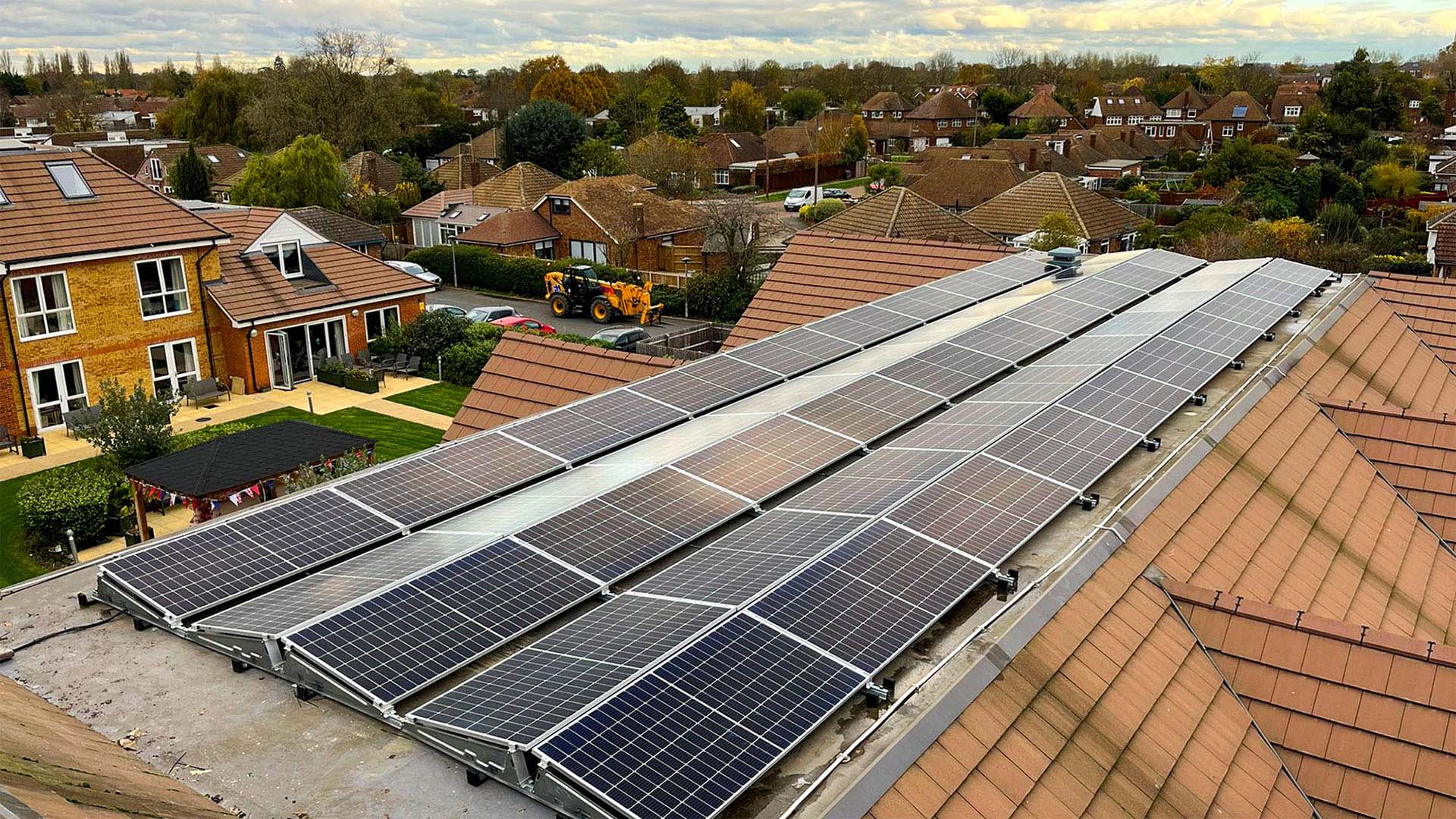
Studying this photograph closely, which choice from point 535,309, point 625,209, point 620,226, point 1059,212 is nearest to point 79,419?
point 535,309

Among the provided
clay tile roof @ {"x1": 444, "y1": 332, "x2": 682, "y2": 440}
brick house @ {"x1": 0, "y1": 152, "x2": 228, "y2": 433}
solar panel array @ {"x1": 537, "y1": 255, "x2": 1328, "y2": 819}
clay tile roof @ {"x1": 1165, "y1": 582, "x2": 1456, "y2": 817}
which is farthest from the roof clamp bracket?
brick house @ {"x1": 0, "y1": 152, "x2": 228, "y2": 433}

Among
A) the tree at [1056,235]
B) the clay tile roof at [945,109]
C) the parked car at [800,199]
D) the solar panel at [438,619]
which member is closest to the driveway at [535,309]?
the tree at [1056,235]

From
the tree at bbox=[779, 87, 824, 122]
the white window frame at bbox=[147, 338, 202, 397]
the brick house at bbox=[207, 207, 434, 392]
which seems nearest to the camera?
the white window frame at bbox=[147, 338, 202, 397]

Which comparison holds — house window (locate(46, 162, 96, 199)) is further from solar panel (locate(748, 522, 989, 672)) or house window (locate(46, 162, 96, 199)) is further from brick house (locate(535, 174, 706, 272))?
solar panel (locate(748, 522, 989, 672))

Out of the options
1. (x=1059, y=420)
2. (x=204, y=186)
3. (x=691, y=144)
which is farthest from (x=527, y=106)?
(x=1059, y=420)

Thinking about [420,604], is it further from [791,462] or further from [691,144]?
[691,144]

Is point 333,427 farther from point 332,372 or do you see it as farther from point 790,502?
point 790,502

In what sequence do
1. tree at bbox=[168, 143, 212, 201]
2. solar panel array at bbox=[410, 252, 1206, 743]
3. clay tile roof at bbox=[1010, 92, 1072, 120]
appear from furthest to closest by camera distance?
clay tile roof at bbox=[1010, 92, 1072, 120]
tree at bbox=[168, 143, 212, 201]
solar panel array at bbox=[410, 252, 1206, 743]

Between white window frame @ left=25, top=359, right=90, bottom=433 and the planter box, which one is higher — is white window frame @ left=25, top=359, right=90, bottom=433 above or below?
above
